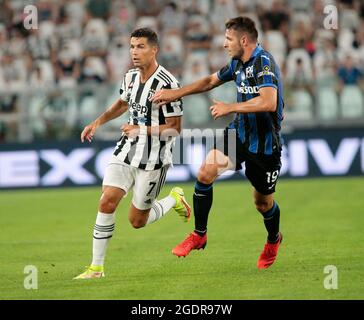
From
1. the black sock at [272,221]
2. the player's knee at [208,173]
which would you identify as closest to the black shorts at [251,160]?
the player's knee at [208,173]

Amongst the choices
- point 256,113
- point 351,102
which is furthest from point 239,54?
point 351,102

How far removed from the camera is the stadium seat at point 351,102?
1727 centimetres

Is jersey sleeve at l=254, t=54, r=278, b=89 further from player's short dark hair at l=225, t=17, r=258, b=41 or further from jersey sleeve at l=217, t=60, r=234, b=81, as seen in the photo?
jersey sleeve at l=217, t=60, r=234, b=81

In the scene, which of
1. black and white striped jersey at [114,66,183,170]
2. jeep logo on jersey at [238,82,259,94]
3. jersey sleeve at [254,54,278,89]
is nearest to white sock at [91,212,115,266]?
black and white striped jersey at [114,66,183,170]

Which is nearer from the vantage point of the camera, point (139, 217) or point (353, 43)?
point (139, 217)

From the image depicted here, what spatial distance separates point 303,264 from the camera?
31.4 ft

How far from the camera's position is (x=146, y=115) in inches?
361

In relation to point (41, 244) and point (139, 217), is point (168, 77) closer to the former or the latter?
point (139, 217)

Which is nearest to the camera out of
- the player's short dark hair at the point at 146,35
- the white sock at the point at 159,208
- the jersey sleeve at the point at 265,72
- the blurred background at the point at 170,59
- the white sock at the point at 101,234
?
the jersey sleeve at the point at 265,72

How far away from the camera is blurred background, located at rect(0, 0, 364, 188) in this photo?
17375mm

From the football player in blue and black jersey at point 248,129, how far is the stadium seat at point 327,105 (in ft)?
26.9

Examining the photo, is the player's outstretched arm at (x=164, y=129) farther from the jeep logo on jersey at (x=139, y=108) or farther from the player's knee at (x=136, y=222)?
the player's knee at (x=136, y=222)
